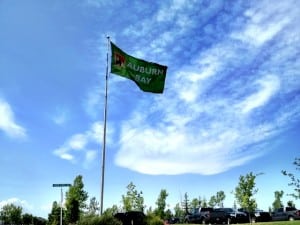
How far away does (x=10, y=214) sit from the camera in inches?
4424

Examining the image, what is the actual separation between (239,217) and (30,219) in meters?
102

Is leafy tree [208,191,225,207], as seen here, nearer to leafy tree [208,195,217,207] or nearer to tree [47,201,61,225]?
leafy tree [208,195,217,207]

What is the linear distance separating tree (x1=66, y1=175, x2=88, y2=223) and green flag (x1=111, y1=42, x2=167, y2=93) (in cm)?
4591

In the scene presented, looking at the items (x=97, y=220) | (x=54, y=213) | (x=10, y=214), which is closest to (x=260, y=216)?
(x=97, y=220)

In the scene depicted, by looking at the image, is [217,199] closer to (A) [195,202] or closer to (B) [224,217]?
(A) [195,202]

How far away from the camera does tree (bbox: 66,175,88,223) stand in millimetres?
64875

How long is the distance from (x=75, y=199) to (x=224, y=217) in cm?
3068

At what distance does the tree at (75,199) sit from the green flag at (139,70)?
45.9 metres

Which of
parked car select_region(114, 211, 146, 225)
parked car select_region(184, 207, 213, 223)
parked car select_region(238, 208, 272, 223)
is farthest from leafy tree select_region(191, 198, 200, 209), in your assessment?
parked car select_region(114, 211, 146, 225)

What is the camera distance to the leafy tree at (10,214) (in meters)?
112

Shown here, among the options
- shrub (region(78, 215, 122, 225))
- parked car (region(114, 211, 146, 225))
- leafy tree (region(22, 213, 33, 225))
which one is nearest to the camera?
shrub (region(78, 215, 122, 225))

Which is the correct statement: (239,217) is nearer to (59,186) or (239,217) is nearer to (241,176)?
(241,176)

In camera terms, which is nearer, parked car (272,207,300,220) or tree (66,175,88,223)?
parked car (272,207,300,220)

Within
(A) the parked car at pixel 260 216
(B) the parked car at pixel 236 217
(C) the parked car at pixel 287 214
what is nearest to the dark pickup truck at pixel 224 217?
(B) the parked car at pixel 236 217
